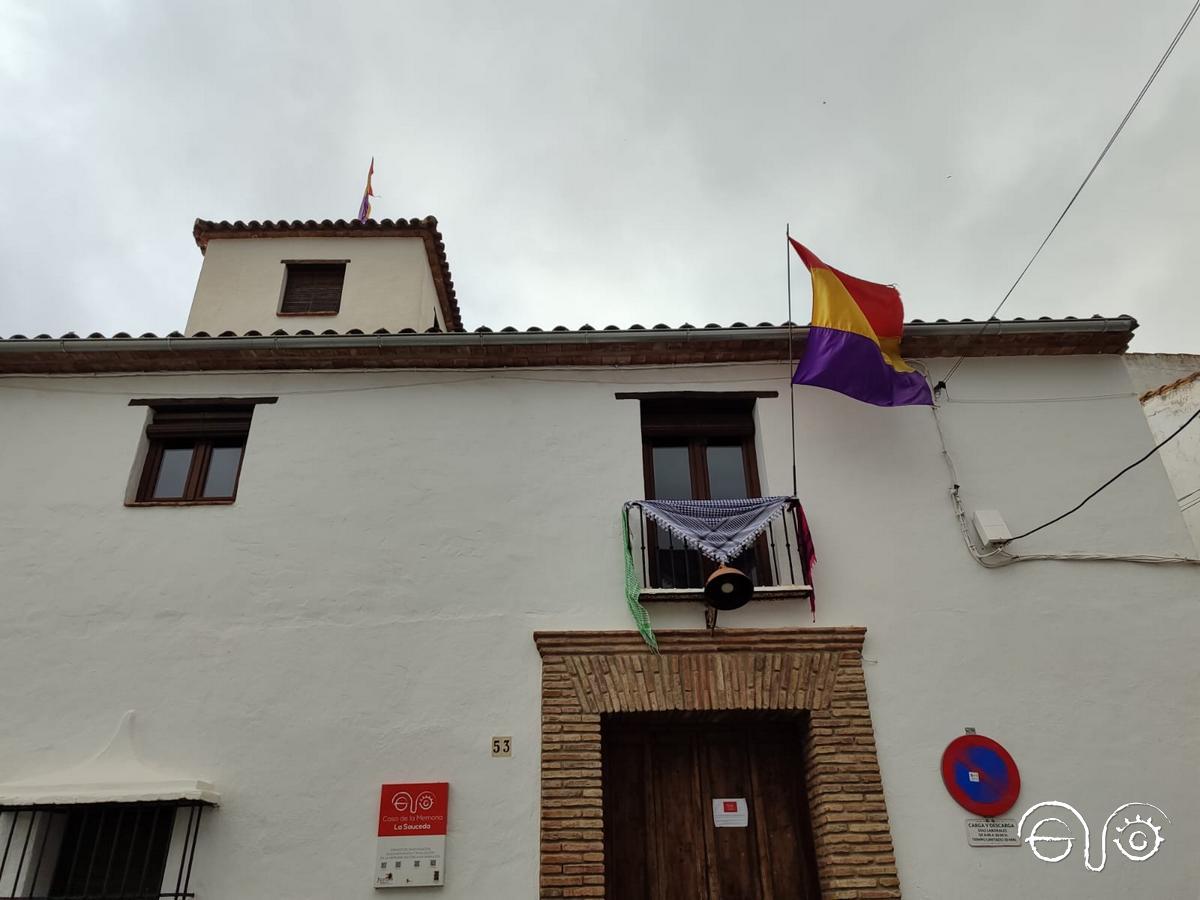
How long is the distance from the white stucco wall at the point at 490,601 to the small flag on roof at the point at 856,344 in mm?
421

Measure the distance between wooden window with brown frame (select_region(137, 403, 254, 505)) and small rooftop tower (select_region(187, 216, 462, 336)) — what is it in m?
2.93

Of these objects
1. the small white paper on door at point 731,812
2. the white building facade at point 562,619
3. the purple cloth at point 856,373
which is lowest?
the small white paper on door at point 731,812

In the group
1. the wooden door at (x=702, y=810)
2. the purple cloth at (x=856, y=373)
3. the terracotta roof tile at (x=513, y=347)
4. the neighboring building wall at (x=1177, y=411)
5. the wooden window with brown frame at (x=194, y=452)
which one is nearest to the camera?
the wooden door at (x=702, y=810)

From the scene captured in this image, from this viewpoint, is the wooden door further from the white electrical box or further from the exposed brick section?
the white electrical box

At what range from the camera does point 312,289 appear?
9734 mm

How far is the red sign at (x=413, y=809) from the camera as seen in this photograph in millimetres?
4914

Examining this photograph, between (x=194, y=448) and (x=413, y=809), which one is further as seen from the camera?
(x=194, y=448)

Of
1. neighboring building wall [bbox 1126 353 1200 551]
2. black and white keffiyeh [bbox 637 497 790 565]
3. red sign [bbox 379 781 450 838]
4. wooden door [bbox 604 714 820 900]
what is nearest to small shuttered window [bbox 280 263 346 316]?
black and white keffiyeh [bbox 637 497 790 565]

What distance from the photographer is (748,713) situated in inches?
211
